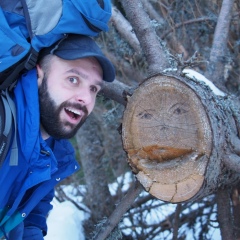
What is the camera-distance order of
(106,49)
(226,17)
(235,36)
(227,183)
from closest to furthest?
(227,183)
(226,17)
(235,36)
(106,49)

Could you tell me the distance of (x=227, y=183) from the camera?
109 inches

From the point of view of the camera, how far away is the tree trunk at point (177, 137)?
7.66ft

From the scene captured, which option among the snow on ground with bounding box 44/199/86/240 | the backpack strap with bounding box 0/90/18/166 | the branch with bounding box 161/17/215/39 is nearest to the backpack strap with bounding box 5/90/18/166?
the backpack strap with bounding box 0/90/18/166

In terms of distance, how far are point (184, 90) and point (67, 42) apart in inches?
26.2

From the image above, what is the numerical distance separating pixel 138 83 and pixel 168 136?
547mm

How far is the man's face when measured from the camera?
7.03 ft

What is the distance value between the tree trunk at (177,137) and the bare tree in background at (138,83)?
80 mm

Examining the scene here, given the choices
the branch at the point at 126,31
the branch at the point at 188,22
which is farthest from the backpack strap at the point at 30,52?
the branch at the point at 188,22

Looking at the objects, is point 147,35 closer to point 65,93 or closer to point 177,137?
point 177,137

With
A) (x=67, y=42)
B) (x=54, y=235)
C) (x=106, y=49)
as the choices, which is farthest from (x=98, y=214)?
(x=67, y=42)

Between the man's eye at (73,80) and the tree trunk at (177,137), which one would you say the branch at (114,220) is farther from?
the man's eye at (73,80)

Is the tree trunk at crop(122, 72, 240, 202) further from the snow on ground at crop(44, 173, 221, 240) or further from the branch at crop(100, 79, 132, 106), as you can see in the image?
the snow on ground at crop(44, 173, 221, 240)

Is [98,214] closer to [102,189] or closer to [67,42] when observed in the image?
[102,189]

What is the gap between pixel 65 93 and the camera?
215 cm
